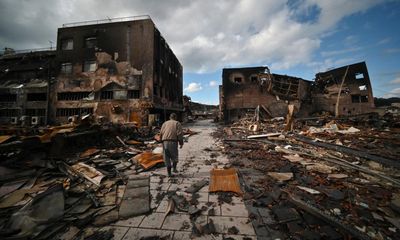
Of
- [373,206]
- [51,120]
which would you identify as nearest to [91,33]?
[51,120]

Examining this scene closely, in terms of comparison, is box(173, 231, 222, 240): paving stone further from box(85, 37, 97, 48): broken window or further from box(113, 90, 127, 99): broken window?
box(85, 37, 97, 48): broken window

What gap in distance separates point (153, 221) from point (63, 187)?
190 centimetres

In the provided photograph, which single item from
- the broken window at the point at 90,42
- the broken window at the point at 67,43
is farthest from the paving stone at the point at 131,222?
the broken window at the point at 67,43

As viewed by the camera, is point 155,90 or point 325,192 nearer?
point 325,192

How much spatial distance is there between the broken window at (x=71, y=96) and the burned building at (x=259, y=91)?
1767 cm

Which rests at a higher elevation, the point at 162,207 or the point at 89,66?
the point at 89,66

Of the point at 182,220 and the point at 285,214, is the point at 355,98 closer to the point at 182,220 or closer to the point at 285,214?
the point at 285,214

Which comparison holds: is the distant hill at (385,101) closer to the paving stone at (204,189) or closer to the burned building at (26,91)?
the paving stone at (204,189)

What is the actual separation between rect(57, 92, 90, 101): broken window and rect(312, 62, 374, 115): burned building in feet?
96.3

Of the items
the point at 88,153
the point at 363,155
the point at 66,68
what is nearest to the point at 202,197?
the point at 88,153

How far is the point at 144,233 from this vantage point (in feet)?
7.64

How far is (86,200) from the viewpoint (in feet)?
10.3

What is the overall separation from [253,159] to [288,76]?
19265 mm

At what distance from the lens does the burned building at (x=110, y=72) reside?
60.2 feet
